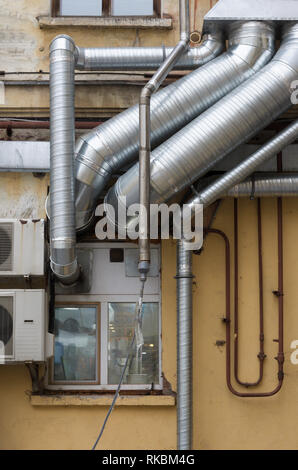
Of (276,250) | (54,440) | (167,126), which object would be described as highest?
(167,126)

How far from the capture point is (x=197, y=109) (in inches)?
208

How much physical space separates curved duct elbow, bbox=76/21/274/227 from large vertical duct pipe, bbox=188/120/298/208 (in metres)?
0.58

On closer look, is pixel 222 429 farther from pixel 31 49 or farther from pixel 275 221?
pixel 31 49

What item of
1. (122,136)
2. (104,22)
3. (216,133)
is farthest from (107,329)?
(104,22)

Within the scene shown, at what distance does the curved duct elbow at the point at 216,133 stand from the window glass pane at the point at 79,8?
5.32 ft

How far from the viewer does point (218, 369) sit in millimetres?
5492

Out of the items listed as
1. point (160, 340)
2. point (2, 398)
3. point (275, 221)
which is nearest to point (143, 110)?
point (275, 221)

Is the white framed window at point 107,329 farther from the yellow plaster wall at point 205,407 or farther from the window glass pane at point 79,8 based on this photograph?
the window glass pane at point 79,8

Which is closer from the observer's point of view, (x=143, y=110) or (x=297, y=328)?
(x=143, y=110)

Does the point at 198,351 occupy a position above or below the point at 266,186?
below

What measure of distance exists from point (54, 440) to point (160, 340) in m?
1.25

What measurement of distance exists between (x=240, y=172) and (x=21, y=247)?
1.91m

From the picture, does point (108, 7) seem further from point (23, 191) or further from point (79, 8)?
point (23, 191)

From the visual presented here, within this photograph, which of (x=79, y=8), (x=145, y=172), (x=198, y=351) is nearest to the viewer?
(x=145, y=172)
